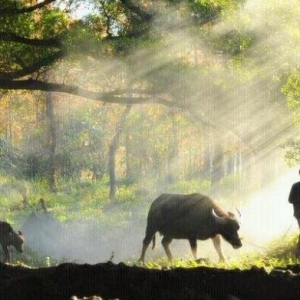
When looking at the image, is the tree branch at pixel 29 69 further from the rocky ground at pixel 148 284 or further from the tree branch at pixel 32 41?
the rocky ground at pixel 148 284

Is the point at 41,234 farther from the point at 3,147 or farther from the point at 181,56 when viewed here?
the point at 3,147

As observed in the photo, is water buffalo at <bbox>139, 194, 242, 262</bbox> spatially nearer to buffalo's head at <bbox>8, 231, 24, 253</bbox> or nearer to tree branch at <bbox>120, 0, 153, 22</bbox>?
buffalo's head at <bbox>8, 231, 24, 253</bbox>

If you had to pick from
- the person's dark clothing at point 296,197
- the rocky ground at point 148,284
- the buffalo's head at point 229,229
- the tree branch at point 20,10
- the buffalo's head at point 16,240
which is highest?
the tree branch at point 20,10

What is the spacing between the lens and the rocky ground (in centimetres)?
948

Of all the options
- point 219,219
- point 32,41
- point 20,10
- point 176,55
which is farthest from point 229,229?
point 20,10

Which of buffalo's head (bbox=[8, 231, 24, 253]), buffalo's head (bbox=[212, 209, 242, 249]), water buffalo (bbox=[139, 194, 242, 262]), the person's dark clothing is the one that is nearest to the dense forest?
buffalo's head (bbox=[8, 231, 24, 253])

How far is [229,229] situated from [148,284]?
8.42 meters

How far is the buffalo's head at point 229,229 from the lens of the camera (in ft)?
59.0

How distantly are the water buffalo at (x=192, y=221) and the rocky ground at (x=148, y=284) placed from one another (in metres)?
7.57

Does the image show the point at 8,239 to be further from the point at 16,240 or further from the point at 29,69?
the point at 29,69

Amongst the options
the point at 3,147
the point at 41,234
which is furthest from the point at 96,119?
the point at 41,234

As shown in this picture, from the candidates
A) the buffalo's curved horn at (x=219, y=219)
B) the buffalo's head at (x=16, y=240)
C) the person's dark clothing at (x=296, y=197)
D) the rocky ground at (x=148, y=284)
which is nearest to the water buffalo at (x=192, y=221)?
the buffalo's curved horn at (x=219, y=219)

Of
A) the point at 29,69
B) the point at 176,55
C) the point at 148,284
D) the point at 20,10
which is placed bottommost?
the point at 148,284

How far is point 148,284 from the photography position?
32.4ft
